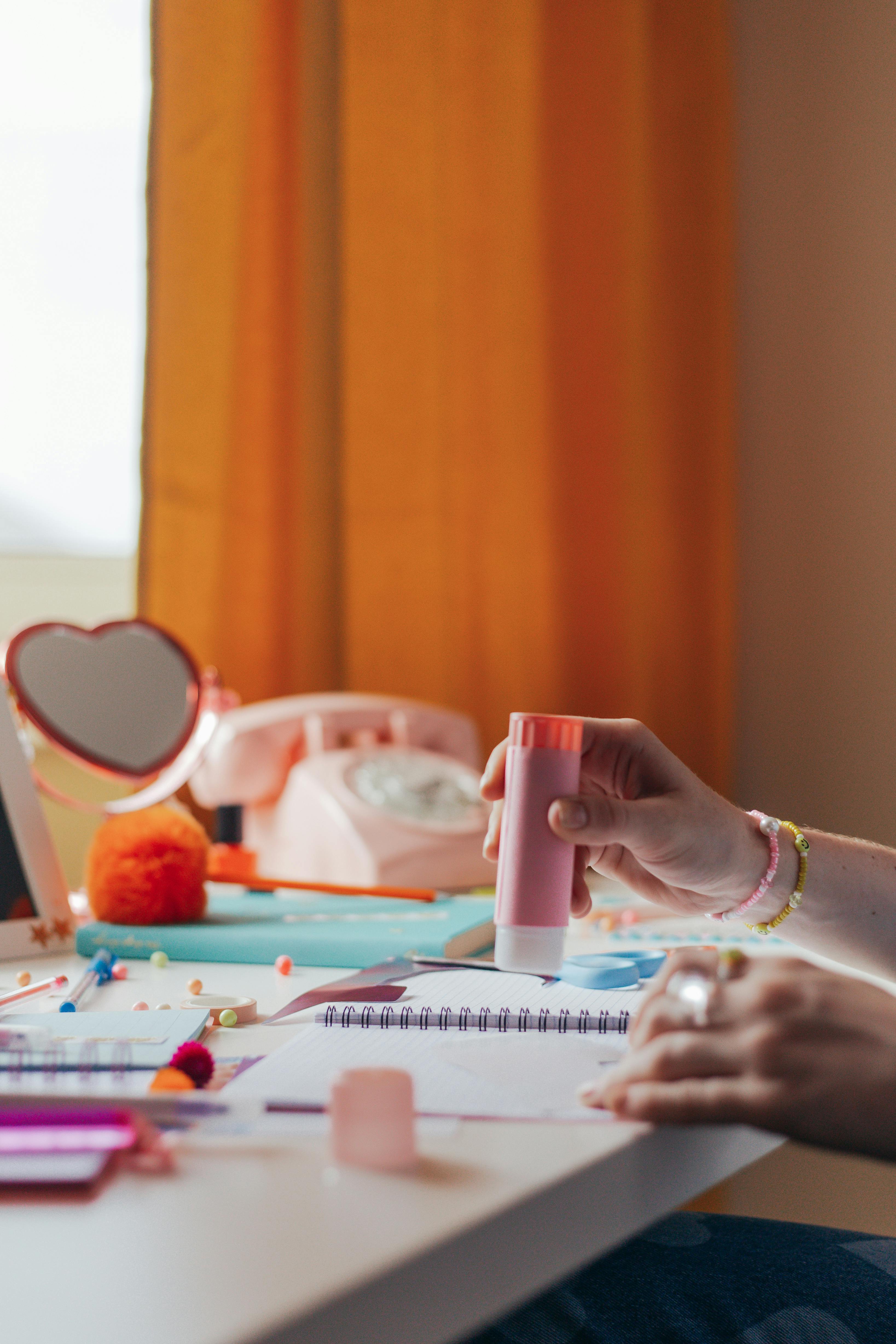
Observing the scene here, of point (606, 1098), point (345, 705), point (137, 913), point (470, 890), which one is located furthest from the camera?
point (345, 705)

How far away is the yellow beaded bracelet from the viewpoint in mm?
779

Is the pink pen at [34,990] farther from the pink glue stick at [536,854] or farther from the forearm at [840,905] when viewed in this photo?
the forearm at [840,905]

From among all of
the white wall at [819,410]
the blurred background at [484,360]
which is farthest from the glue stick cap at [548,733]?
the white wall at [819,410]

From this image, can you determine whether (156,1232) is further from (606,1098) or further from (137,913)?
(137,913)

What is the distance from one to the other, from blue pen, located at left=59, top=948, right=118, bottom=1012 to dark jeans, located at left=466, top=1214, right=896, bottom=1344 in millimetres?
303

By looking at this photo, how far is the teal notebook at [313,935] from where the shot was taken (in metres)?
0.82

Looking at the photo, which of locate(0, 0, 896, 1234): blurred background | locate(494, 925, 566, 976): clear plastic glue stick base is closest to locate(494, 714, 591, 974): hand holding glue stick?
locate(494, 925, 566, 976): clear plastic glue stick base

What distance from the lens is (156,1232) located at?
362 millimetres

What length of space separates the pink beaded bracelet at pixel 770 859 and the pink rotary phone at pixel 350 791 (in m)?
0.43

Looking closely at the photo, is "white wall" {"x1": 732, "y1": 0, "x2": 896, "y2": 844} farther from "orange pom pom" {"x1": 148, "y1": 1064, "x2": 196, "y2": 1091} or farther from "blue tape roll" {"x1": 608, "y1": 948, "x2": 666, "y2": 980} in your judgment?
"orange pom pom" {"x1": 148, "y1": 1064, "x2": 196, "y2": 1091}

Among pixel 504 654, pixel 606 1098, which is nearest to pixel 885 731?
pixel 504 654

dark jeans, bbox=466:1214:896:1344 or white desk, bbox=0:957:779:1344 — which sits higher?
white desk, bbox=0:957:779:1344

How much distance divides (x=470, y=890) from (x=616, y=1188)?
2.52 ft

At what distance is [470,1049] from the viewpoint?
0.56m
